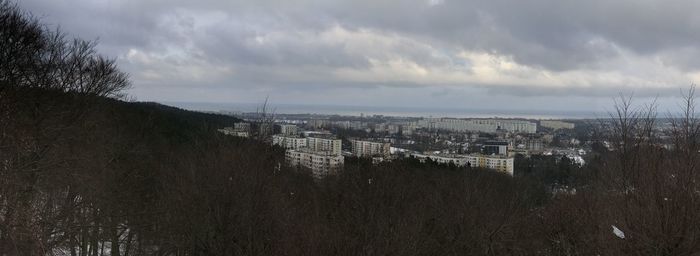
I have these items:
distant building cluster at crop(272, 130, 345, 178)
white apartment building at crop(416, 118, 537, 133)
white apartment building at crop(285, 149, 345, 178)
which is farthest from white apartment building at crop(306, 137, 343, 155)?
white apartment building at crop(416, 118, 537, 133)

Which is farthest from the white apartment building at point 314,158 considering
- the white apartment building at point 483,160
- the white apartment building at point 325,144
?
the white apartment building at point 483,160

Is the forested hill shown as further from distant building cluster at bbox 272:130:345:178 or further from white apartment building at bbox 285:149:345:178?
distant building cluster at bbox 272:130:345:178

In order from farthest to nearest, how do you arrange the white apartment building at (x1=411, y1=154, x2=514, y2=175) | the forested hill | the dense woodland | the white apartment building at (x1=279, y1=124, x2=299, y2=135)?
the white apartment building at (x1=411, y1=154, x2=514, y2=175), the white apartment building at (x1=279, y1=124, x2=299, y2=135), the forested hill, the dense woodland

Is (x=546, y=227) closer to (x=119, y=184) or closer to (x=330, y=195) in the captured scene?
(x=330, y=195)

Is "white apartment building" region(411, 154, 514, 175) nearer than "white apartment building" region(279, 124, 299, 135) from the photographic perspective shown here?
No

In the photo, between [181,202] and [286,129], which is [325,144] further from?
[181,202]

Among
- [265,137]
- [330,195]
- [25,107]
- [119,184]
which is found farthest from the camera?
[330,195]

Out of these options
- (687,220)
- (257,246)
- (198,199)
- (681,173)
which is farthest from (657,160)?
(198,199)

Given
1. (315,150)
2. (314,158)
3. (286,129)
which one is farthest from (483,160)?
(286,129)
